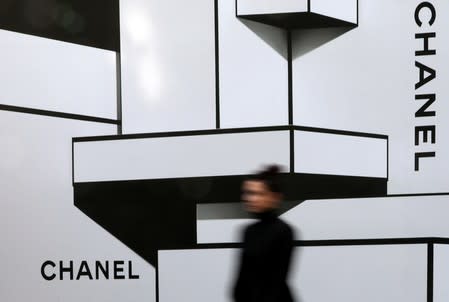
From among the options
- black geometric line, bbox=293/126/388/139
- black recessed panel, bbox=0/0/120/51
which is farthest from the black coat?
black recessed panel, bbox=0/0/120/51

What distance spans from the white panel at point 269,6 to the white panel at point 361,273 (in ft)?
5.18

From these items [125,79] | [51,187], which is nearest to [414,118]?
[125,79]

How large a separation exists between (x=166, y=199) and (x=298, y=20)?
151 centimetres

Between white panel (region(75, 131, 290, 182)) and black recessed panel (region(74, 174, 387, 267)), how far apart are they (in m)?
0.06

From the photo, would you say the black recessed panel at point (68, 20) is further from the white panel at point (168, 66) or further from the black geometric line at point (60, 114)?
the black geometric line at point (60, 114)

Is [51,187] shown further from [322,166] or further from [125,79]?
[322,166]

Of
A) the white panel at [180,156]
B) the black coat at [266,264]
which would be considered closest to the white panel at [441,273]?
the white panel at [180,156]

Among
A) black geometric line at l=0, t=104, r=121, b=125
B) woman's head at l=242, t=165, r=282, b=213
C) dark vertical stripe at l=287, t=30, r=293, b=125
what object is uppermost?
dark vertical stripe at l=287, t=30, r=293, b=125

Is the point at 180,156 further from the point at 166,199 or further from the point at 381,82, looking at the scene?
the point at 381,82

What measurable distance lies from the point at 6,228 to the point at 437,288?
2.92m

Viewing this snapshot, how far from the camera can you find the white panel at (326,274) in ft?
19.2

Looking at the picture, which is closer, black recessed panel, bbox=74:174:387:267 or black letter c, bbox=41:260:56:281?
black recessed panel, bbox=74:174:387:267

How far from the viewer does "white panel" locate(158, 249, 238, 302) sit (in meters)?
6.25

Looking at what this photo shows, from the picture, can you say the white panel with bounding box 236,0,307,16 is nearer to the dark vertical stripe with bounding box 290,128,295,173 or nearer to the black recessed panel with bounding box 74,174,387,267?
the dark vertical stripe with bounding box 290,128,295,173
